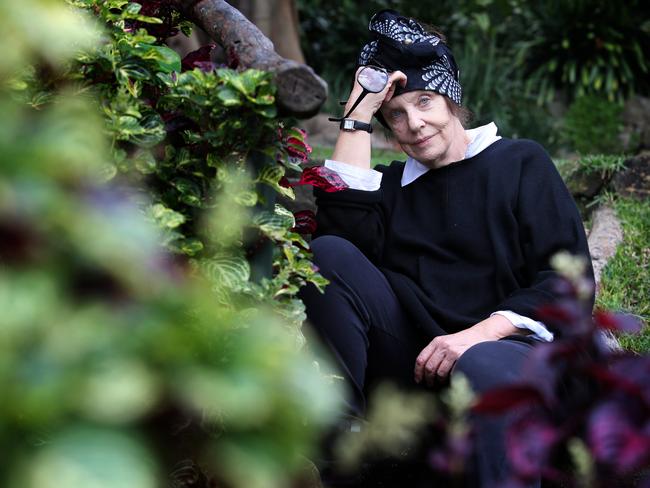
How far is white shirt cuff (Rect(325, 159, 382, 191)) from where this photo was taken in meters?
3.13

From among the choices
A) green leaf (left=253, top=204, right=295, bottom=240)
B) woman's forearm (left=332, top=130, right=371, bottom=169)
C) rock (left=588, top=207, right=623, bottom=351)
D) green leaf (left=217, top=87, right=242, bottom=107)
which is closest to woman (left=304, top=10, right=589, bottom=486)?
woman's forearm (left=332, top=130, right=371, bottom=169)

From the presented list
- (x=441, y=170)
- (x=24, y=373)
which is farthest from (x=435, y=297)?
(x=24, y=373)

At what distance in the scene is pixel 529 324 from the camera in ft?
9.03

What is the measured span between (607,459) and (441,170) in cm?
226

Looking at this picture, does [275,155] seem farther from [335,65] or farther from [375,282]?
[335,65]

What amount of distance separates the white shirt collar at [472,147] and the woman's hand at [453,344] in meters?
0.71

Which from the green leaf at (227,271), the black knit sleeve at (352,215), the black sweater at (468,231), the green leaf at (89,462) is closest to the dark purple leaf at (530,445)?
the green leaf at (89,462)

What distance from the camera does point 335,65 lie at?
10.8 meters

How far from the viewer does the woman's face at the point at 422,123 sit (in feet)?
10.2

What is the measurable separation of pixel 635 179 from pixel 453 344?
3.50 metres

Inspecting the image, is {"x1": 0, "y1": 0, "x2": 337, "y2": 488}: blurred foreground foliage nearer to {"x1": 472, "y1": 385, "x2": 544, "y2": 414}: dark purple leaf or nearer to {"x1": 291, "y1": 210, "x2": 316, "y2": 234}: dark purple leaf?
{"x1": 472, "y1": 385, "x2": 544, "y2": 414}: dark purple leaf

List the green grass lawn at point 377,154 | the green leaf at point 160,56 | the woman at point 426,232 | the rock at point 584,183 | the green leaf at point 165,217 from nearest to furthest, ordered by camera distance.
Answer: the green leaf at point 165,217
the green leaf at point 160,56
the woman at point 426,232
the rock at point 584,183
the green grass lawn at point 377,154

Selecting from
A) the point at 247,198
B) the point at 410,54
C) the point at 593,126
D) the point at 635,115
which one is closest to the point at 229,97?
the point at 247,198

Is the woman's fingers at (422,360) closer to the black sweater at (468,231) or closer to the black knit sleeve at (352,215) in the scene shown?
the black sweater at (468,231)
